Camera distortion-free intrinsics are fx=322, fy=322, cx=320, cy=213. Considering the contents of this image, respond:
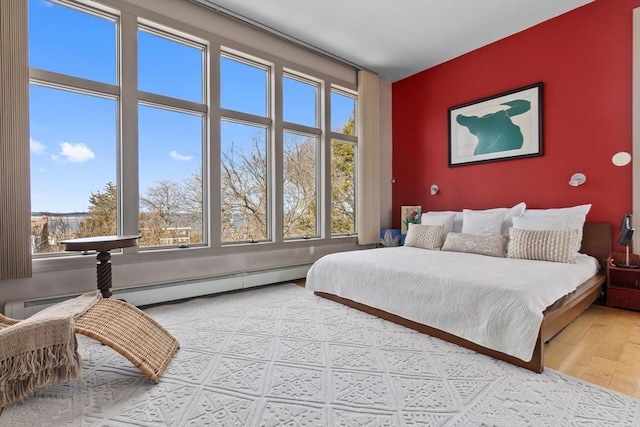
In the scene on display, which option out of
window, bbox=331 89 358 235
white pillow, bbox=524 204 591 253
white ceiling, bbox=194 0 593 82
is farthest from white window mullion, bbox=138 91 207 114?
white pillow, bbox=524 204 591 253

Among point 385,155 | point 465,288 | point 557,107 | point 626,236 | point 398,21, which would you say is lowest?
point 465,288

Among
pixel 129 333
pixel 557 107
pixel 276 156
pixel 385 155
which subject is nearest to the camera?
pixel 129 333

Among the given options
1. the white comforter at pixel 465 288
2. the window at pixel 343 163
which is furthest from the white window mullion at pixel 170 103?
→ the white comforter at pixel 465 288

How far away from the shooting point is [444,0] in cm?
334

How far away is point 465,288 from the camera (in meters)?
2.24

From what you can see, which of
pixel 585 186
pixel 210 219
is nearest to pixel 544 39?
pixel 585 186

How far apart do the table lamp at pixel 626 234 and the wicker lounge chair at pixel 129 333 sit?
386cm

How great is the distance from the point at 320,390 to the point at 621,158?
364cm

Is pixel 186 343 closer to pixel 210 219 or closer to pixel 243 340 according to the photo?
pixel 243 340

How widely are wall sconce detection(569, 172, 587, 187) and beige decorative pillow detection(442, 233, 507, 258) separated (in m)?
1.00

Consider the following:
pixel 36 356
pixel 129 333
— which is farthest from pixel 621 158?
pixel 36 356

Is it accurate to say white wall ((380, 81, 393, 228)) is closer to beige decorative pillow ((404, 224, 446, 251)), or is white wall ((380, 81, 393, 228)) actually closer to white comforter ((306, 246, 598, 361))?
beige decorative pillow ((404, 224, 446, 251))

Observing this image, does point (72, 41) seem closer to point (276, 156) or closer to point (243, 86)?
point (243, 86)

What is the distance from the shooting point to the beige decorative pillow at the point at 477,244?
3.30 metres
